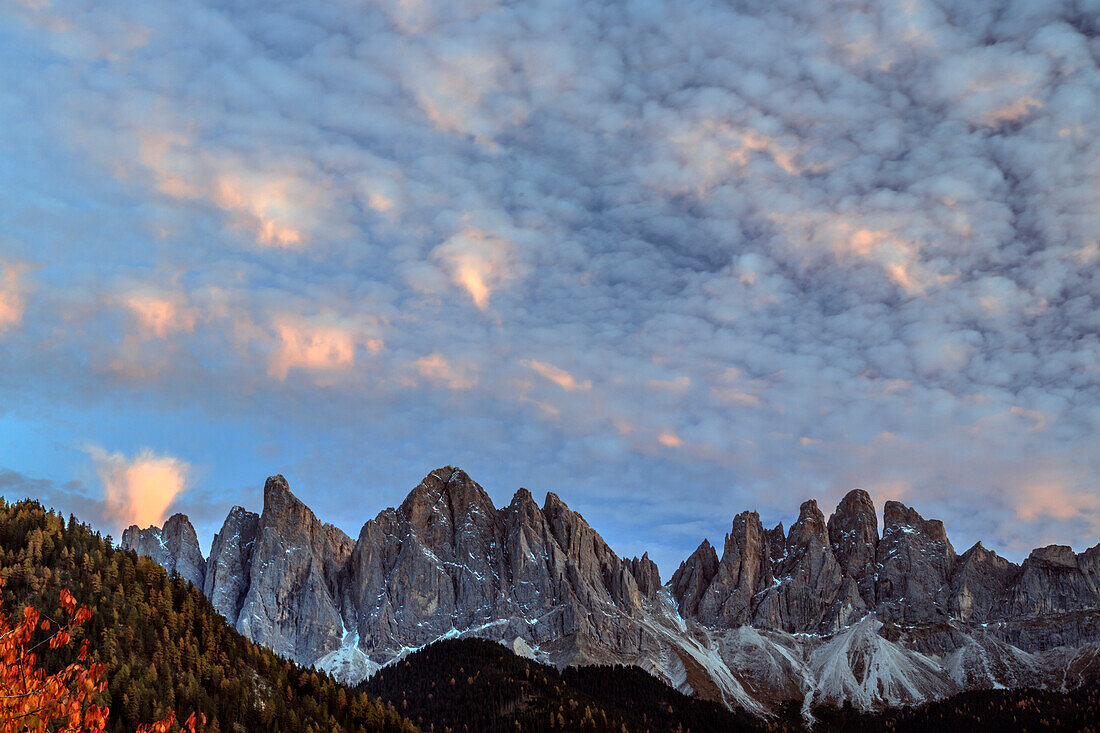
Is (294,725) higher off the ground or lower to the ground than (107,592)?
lower

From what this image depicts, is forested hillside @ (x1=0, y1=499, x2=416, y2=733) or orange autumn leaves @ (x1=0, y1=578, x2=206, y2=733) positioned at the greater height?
forested hillside @ (x1=0, y1=499, x2=416, y2=733)

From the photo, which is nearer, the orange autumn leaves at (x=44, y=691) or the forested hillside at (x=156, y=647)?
the orange autumn leaves at (x=44, y=691)

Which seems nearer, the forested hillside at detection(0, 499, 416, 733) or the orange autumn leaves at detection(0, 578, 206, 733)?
the orange autumn leaves at detection(0, 578, 206, 733)

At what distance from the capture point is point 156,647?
5837 inches

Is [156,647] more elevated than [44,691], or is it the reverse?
[156,647]

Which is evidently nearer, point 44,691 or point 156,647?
point 44,691

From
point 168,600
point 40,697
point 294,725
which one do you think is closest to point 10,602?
point 168,600

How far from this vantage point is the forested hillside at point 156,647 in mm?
134375

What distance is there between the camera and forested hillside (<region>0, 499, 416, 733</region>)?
13438 centimetres

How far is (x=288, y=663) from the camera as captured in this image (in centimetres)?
18250

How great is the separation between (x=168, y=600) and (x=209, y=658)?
1717 centimetres

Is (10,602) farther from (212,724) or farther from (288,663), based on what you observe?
(288,663)

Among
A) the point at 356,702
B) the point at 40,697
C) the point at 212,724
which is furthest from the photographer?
the point at 356,702

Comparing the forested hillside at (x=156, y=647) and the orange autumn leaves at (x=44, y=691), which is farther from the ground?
the forested hillside at (x=156, y=647)
